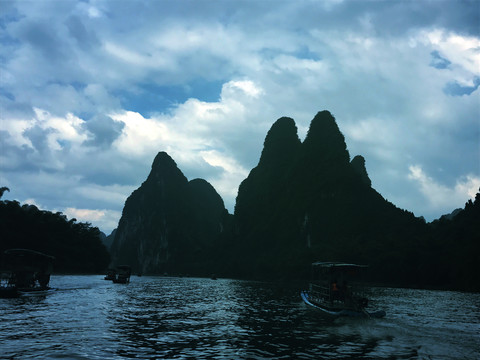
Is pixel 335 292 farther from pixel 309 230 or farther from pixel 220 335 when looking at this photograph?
pixel 309 230

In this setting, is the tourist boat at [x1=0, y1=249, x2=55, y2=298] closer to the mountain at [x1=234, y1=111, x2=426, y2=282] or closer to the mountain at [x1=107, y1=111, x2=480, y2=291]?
the mountain at [x1=107, y1=111, x2=480, y2=291]

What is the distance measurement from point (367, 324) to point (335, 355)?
9204mm

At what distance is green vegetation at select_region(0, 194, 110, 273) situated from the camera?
87438 mm

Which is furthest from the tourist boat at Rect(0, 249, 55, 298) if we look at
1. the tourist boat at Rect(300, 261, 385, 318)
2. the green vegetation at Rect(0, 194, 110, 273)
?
the green vegetation at Rect(0, 194, 110, 273)

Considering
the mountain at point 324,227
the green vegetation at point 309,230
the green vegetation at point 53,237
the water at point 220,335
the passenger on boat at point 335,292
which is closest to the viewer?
the water at point 220,335

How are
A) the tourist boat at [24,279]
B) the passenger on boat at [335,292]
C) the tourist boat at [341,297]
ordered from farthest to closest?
the tourist boat at [24,279] → the passenger on boat at [335,292] → the tourist boat at [341,297]

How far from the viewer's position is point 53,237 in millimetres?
99188

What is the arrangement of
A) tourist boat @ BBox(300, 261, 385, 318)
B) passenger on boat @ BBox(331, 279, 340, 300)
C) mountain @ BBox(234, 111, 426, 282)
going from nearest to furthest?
tourist boat @ BBox(300, 261, 385, 318) < passenger on boat @ BBox(331, 279, 340, 300) < mountain @ BBox(234, 111, 426, 282)

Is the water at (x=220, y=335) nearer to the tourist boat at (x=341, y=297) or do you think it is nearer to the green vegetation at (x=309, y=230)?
the tourist boat at (x=341, y=297)

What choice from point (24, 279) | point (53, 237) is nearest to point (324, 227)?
point (53, 237)

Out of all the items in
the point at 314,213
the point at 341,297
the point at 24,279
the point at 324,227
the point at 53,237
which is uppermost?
the point at 314,213

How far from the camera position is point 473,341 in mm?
18922

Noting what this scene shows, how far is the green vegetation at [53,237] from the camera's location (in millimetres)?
87438

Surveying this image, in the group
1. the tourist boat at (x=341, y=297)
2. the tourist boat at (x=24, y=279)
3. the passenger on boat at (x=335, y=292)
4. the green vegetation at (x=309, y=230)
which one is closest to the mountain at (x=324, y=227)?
the green vegetation at (x=309, y=230)
